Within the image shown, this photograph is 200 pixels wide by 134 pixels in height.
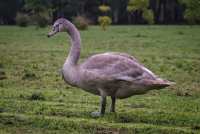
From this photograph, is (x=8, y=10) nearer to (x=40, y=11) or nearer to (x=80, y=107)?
(x=40, y=11)

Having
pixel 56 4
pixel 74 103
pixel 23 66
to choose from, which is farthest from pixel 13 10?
pixel 74 103

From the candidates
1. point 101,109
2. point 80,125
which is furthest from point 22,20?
point 80,125

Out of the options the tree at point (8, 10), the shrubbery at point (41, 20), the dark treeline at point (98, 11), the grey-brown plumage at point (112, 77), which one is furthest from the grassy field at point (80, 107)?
the tree at point (8, 10)

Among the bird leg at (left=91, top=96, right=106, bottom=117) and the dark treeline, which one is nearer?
the bird leg at (left=91, top=96, right=106, bottom=117)

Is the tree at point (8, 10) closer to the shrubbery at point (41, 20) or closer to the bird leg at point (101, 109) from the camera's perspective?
the shrubbery at point (41, 20)

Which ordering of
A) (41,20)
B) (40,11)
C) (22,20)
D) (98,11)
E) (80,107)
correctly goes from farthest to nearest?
(98,11) → (22,20) → (40,11) → (41,20) → (80,107)

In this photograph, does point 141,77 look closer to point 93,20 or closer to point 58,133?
point 58,133

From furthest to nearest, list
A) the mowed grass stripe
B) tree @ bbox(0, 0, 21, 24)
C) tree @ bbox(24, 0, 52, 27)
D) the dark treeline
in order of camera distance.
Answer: tree @ bbox(0, 0, 21, 24)
the dark treeline
tree @ bbox(24, 0, 52, 27)
the mowed grass stripe

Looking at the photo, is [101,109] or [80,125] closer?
[80,125]

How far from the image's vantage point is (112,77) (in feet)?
29.0

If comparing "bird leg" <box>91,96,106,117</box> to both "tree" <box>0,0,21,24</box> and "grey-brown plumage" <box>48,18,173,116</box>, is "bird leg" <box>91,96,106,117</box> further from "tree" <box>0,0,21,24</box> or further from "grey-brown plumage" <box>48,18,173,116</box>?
"tree" <box>0,0,21,24</box>

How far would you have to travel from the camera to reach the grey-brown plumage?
28.7 feet

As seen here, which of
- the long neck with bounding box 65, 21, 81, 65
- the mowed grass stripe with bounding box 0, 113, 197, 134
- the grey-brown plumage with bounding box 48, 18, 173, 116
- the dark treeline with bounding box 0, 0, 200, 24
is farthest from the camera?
the dark treeline with bounding box 0, 0, 200, 24

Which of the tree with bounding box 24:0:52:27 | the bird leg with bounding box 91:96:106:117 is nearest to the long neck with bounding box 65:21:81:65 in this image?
the bird leg with bounding box 91:96:106:117
